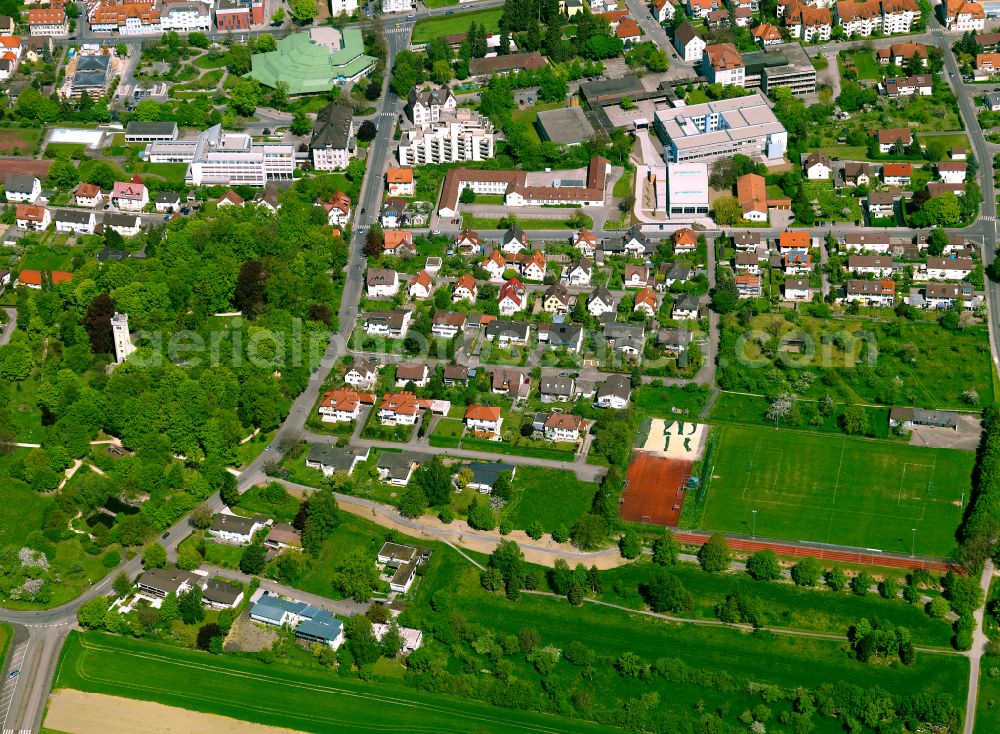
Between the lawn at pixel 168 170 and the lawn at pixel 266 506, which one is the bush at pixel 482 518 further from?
the lawn at pixel 168 170

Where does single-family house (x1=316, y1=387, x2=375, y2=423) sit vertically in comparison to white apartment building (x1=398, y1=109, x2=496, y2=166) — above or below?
below

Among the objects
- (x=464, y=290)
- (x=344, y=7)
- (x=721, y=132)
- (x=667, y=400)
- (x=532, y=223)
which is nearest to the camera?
(x=667, y=400)

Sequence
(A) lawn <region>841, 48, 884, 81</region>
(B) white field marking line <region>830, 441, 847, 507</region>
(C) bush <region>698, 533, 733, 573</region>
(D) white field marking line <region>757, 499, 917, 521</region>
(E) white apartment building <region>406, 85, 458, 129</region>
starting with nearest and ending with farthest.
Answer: (C) bush <region>698, 533, 733, 573</region> < (D) white field marking line <region>757, 499, 917, 521</region> < (B) white field marking line <region>830, 441, 847, 507</region> < (E) white apartment building <region>406, 85, 458, 129</region> < (A) lawn <region>841, 48, 884, 81</region>

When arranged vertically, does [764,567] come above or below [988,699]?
above

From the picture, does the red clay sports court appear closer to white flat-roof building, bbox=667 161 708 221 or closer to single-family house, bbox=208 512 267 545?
single-family house, bbox=208 512 267 545

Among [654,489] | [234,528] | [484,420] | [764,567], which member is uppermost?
[484,420]

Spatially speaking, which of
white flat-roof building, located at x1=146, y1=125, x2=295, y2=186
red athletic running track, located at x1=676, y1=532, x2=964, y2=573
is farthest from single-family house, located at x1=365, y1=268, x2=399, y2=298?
red athletic running track, located at x1=676, y1=532, x2=964, y2=573

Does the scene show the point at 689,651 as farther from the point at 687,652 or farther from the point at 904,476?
the point at 904,476

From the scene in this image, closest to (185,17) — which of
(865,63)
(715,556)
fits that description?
(865,63)
